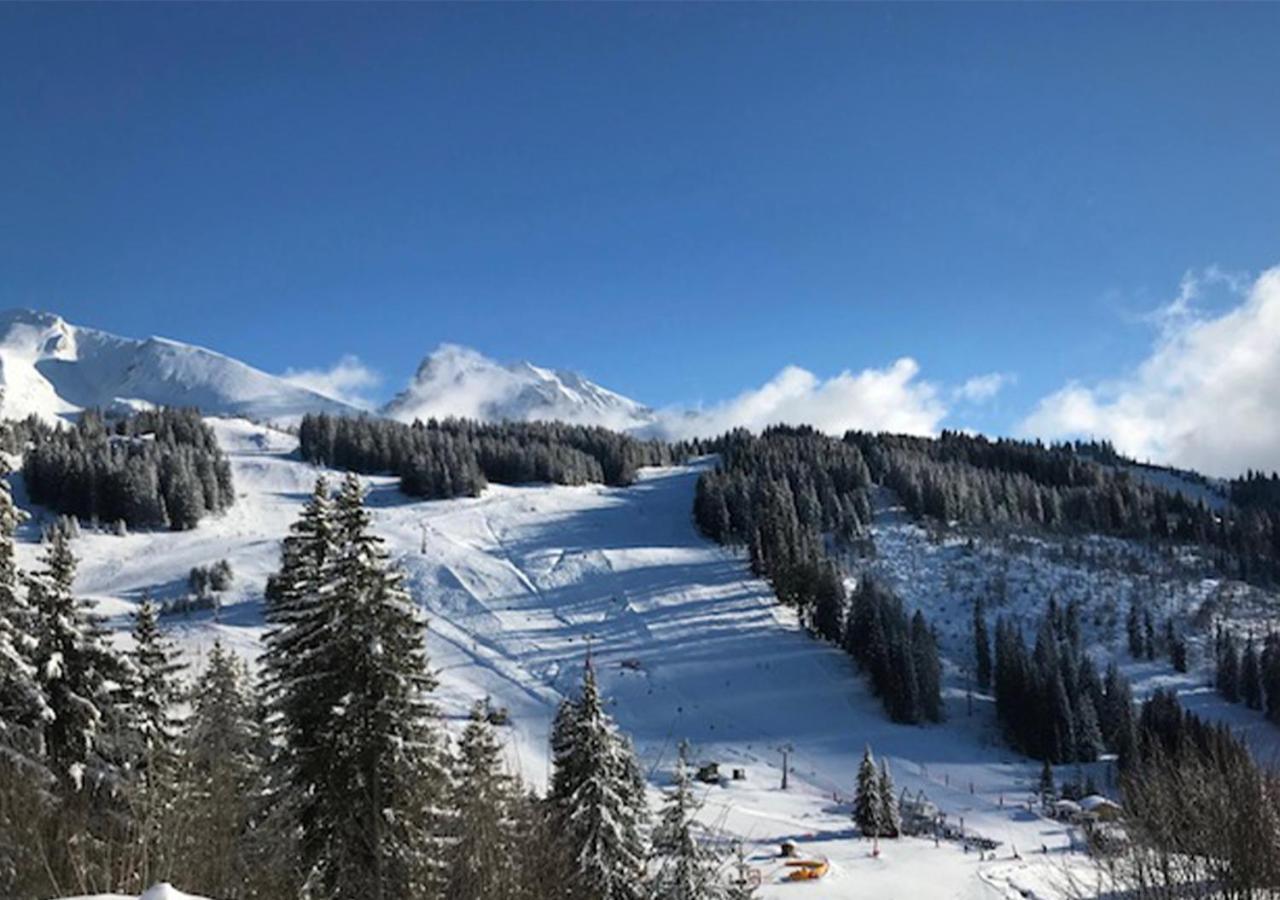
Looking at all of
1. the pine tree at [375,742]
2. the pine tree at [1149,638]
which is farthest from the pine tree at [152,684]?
the pine tree at [1149,638]

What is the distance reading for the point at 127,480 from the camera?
478ft

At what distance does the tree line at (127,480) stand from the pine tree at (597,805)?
140 metres

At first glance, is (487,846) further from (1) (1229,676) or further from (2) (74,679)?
(1) (1229,676)

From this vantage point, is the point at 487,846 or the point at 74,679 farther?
the point at 74,679

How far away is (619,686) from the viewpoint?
98375 millimetres

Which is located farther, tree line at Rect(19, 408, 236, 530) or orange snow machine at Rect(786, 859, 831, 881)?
tree line at Rect(19, 408, 236, 530)

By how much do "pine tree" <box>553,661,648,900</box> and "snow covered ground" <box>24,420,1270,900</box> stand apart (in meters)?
22.9

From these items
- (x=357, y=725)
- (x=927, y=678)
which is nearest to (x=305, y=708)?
(x=357, y=725)

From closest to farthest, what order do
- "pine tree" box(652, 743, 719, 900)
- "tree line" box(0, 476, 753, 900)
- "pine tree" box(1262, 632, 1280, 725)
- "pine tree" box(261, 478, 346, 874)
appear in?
"tree line" box(0, 476, 753, 900), "pine tree" box(261, 478, 346, 874), "pine tree" box(652, 743, 719, 900), "pine tree" box(1262, 632, 1280, 725)

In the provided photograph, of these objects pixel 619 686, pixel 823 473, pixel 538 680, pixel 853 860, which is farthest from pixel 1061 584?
pixel 853 860

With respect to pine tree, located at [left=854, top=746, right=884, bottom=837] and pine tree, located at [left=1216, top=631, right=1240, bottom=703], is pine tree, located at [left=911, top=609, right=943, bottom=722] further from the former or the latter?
pine tree, located at [left=854, top=746, right=884, bottom=837]

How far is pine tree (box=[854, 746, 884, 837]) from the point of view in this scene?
202ft

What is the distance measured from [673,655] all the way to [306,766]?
300 ft

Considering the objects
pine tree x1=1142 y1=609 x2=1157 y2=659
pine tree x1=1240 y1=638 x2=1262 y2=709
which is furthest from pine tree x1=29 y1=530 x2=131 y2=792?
pine tree x1=1142 y1=609 x2=1157 y2=659
